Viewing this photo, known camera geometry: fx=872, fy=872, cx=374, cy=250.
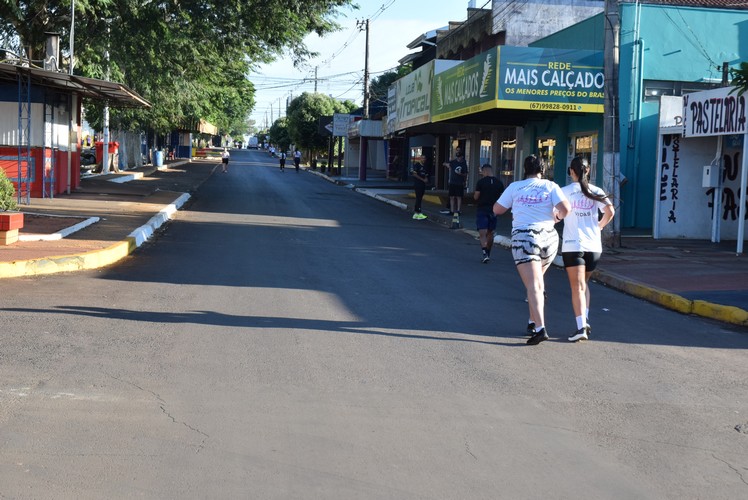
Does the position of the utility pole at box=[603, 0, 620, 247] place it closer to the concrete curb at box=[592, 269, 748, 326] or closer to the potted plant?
the concrete curb at box=[592, 269, 748, 326]

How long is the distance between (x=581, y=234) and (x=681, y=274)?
5.30 meters

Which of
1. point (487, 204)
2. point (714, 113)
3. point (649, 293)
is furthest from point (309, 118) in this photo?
point (649, 293)

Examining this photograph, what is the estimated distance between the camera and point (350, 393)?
6.38 meters

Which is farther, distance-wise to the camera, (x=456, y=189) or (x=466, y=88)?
(x=466, y=88)

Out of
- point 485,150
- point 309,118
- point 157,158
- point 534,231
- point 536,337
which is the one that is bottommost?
point 536,337

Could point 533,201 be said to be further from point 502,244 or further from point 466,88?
point 466,88

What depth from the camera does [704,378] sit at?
7312mm

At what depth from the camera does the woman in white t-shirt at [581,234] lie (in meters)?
8.59

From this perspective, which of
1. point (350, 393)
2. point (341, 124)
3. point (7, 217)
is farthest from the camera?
point (341, 124)

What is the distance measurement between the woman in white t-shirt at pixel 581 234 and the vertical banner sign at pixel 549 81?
38.3ft

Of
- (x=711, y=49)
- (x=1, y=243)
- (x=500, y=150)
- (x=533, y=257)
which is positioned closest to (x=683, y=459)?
(x=533, y=257)

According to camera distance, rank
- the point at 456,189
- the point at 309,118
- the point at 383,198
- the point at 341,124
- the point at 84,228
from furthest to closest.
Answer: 1. the point at 309,118
2. the point at 341,124
3. the point at 383,198
4. the point at 456,189
5. the point at 84,228

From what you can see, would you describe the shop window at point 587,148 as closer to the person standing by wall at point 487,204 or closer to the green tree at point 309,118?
the person standing by wall at point 487,204

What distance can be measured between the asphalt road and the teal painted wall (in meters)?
10.00
